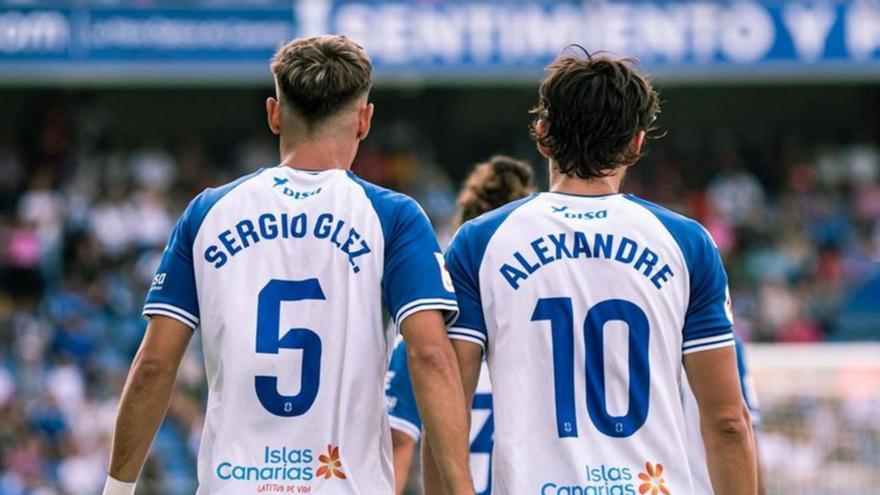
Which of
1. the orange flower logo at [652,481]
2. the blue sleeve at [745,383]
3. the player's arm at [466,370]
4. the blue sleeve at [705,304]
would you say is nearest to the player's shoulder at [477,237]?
the player's arm at [466,370]

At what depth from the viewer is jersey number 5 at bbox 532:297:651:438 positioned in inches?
160

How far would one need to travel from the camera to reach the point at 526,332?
411 cm

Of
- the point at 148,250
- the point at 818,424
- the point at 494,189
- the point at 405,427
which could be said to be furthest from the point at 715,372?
the point at 148,250

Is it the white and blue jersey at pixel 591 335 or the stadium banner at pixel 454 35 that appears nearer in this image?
the white and blue jersey at pixel 591 335

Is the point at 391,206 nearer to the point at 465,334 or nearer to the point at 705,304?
the point at 465,334

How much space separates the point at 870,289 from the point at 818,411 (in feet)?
20.3

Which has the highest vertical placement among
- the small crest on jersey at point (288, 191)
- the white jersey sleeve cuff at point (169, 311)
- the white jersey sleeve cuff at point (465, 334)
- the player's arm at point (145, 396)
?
the small crest on jersey at point (288, 191)

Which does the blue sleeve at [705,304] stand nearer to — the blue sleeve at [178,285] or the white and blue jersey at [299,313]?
the white and blue jersey at [299,313]

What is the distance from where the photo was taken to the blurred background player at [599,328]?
13.4ft

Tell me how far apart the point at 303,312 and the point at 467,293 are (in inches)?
17.5

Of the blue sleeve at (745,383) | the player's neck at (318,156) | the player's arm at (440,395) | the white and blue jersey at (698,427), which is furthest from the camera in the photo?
the blue sleeve at (745,383)

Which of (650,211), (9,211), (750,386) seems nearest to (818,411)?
(750,386)

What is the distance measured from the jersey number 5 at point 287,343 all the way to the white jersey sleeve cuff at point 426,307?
0.74ft

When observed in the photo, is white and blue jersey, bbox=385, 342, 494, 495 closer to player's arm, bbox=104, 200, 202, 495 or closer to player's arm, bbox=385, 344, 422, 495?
player's arm, bbox=385, 344, 422, 495
